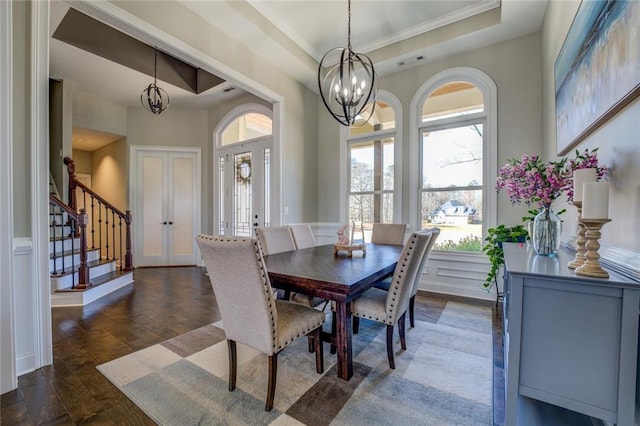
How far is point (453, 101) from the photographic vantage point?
389 centimetres

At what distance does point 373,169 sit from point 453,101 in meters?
1.47

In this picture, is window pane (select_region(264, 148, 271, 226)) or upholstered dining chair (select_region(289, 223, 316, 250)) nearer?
upholstered dining chair (select_region(289, 223, 316, 250))

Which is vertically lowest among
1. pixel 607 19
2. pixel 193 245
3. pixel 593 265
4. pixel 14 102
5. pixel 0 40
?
pixel 193 245

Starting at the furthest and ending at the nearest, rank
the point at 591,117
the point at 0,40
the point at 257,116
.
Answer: the point at 257,116
the point at 0,40
the point at 591,117

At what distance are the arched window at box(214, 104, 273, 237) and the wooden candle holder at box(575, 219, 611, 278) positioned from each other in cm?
414

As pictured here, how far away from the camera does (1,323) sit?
5.91 feet

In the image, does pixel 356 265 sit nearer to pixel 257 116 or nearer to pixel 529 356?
pixel 529 356

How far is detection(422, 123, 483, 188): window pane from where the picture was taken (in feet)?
12.3

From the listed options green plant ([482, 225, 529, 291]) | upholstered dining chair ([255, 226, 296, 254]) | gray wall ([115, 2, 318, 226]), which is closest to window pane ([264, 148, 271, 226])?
gray wall ([115, 2, 318, 226])

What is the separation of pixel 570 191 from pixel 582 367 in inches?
40.7

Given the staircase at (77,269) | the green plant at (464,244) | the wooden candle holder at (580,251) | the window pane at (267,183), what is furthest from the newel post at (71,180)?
the wooden candle holder at (580,251)

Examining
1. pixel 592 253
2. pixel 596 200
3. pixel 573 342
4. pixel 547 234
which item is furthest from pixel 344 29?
pixel 573 342

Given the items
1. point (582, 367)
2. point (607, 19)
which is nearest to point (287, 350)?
point (582, 367)

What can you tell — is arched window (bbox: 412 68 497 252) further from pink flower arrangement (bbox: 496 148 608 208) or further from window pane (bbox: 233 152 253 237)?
window pane (bbox: 233 152 253 237)
